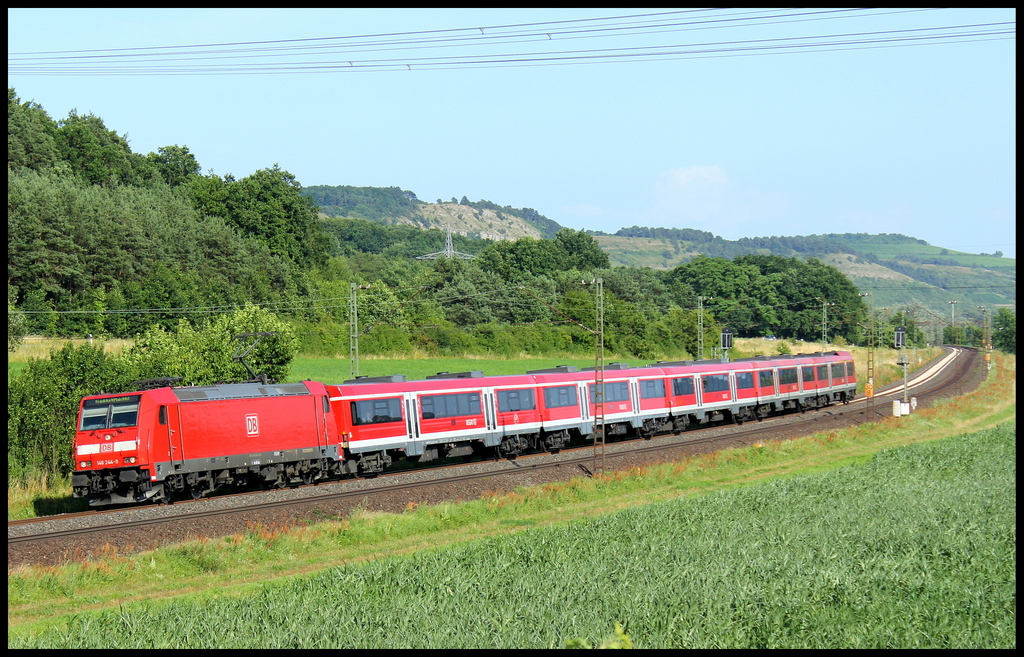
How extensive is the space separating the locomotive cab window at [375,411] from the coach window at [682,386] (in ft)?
59.5

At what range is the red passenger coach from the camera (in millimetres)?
27438

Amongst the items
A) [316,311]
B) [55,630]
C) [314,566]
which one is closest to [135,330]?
[316,311]

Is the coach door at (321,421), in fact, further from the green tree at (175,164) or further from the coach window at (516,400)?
the green tree at (175,164)

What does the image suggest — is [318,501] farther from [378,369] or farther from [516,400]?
[378,369]

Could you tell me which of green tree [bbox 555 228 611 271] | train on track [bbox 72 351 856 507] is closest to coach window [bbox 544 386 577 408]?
train on track [bbox 72 351 856 507]

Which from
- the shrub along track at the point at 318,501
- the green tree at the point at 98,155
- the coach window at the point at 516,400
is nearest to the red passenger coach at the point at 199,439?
the shrub along track at the point at 318,501

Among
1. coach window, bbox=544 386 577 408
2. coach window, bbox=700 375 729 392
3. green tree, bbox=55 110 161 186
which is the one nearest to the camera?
coach window, bbox=544 386 577 408

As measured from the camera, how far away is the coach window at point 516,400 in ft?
128

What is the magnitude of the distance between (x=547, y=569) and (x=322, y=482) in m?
15.4

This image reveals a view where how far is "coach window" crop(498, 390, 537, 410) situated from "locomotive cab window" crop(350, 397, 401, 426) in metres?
5.38

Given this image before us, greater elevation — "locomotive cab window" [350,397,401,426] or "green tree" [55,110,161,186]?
"green tree" [55,110,161,186]

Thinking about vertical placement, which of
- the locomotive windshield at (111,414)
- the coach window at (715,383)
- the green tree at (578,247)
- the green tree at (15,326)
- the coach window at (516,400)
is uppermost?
the green tree at (578,247)

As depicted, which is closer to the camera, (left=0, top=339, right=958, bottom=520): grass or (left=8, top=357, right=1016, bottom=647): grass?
(left=8, top=357, right=1016, bottom=647): grass

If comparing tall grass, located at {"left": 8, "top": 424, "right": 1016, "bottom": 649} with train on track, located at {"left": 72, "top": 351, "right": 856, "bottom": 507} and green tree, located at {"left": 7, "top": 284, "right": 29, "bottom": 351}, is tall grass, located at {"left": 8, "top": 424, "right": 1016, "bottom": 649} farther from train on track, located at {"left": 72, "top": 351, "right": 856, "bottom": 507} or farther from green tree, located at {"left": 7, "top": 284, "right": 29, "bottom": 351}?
green tree, located at {"left": 7, "top": 284, "right": 29, "bottom": 351}
